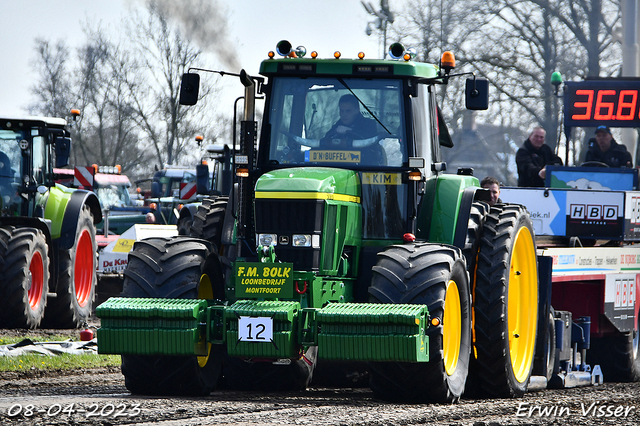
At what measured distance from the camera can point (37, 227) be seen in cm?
1353

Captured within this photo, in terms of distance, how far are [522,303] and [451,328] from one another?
1799 mm

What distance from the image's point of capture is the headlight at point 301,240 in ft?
23.6

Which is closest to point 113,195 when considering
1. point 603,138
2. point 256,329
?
point 603,138

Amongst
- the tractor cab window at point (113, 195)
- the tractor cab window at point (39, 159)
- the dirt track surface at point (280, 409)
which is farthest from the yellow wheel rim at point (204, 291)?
the tractor cab window at point (113, 195)

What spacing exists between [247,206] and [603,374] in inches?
223

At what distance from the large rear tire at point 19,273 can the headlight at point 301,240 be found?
6310 mm

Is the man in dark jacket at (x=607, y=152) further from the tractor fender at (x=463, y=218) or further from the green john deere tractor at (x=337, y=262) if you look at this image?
the tractor fender at (x=463, y=218)

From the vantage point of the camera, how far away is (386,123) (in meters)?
7.83

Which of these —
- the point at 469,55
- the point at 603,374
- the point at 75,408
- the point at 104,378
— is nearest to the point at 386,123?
the point at 75,408

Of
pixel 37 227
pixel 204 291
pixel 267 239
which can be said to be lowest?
pixel 204 291

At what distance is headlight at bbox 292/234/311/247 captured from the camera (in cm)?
718

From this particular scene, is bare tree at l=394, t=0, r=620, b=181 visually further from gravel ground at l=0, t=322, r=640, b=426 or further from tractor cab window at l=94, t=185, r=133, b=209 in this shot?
gravel ground at l=0, t=322, r=640, b=426

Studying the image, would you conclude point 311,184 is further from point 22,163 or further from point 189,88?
point 22,163

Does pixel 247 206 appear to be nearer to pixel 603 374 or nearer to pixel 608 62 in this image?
pixel 603 374
